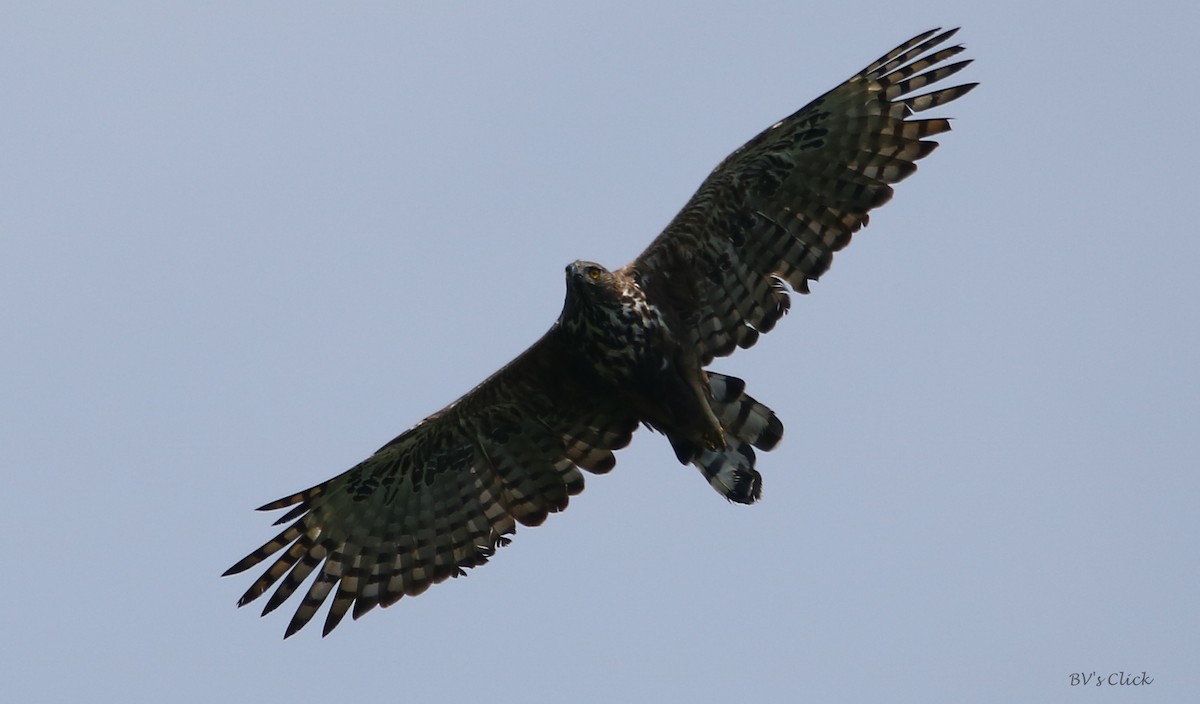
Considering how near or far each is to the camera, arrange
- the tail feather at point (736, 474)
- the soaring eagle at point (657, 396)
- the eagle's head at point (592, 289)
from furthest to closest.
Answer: the tail feather at point (736, 474), the soaring eagle at point (657, 396), the eagle's head at point (592, 289)

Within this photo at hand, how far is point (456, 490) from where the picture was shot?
9.25 m

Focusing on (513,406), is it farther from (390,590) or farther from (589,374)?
(390,590)

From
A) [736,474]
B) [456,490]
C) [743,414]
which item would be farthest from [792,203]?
[456,490]

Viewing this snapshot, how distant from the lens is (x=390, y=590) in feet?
30.1

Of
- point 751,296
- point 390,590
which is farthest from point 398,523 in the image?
point 751,296

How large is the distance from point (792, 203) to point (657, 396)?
179cm

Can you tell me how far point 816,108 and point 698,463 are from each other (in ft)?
9.17

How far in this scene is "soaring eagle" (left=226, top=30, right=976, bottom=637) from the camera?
347 inches

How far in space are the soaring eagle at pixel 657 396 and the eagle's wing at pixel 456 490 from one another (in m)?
0.01

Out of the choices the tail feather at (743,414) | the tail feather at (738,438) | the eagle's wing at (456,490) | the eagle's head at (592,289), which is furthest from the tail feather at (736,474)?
the eagle's head at (592,289)

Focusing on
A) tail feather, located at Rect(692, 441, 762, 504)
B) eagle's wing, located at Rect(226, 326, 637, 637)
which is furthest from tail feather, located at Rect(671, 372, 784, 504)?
eagle's wing, located at Rect(226, 326, 637, 637)

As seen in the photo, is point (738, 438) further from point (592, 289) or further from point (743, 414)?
point (592, 289)

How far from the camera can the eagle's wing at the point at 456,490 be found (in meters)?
8.99

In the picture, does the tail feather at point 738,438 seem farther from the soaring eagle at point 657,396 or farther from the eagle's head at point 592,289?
the eagle's head at point 592,289
